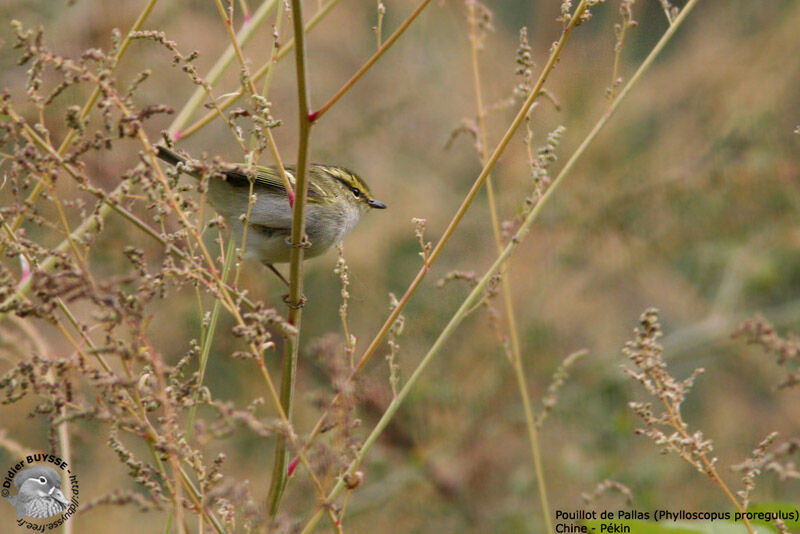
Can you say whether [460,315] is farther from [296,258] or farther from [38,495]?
[38,495]

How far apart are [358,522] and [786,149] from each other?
3.49 meters

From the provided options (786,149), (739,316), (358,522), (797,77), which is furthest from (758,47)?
(358,522)

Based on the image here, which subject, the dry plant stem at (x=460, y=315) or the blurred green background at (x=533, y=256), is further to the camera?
the blurred green background at (x=533, y=256)

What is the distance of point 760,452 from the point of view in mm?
1572

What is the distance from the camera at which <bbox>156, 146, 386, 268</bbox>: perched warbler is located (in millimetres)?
3438

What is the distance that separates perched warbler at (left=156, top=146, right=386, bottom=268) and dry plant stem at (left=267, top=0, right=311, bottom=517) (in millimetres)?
1411

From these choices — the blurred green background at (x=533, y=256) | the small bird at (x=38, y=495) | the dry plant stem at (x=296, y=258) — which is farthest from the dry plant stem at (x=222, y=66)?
the blurred green background at (x=533, y=256)

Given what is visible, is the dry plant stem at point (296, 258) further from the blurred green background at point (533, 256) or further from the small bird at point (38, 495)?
the blurred green background at point (533, 256)

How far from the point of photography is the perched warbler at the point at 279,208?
3438 mm

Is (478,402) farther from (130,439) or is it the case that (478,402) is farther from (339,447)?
(339,447)

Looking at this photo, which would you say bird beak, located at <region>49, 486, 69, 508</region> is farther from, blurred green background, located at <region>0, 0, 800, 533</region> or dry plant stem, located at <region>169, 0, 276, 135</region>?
blurred green background, located at <region>0, 0, 800, 533</region>

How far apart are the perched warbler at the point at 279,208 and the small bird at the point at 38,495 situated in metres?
1.48

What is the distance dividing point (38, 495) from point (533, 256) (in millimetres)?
4100

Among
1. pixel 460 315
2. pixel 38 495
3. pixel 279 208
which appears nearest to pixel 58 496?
pixel 38 495
